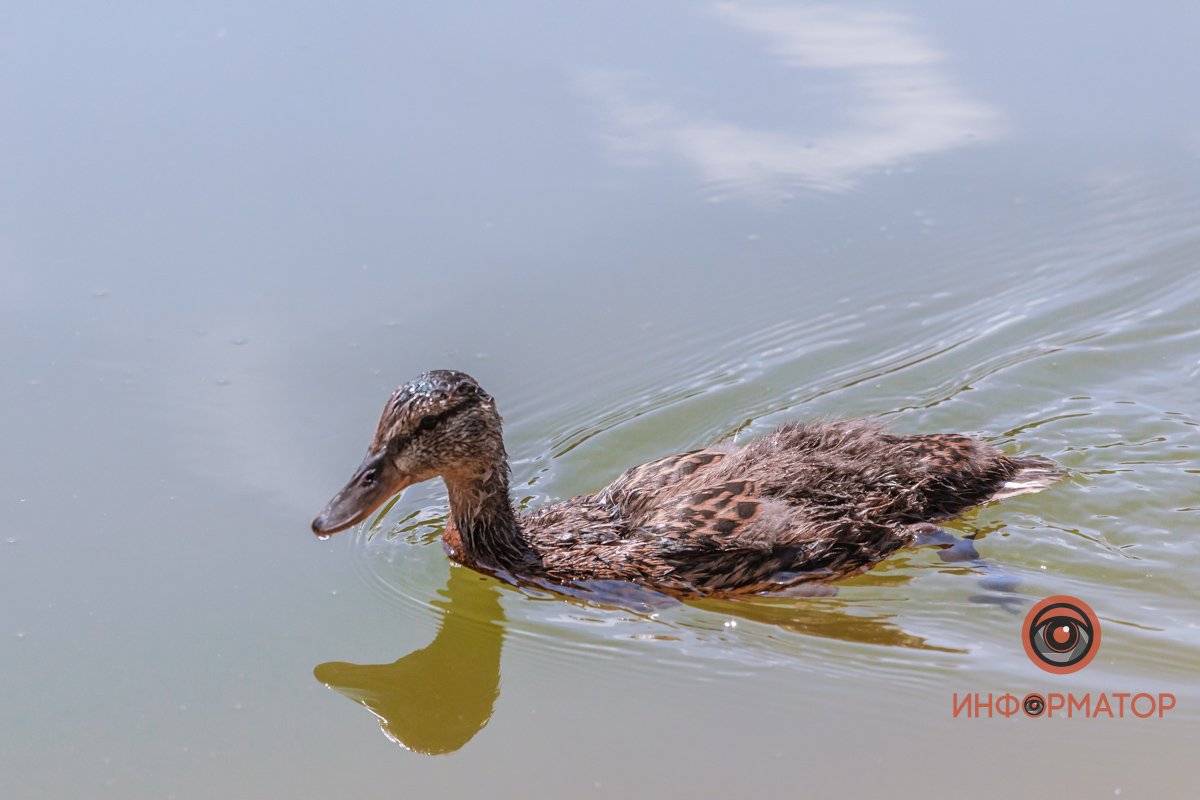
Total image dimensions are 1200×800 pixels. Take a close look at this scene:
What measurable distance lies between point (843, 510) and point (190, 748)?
2913 millimetres

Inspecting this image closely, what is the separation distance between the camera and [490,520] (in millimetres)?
6559

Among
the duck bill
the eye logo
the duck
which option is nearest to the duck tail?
the duck

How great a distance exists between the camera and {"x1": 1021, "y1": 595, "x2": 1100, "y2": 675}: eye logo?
5938 mm

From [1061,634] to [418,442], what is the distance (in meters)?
2.82

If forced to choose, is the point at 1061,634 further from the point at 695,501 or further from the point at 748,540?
the point at 695,501

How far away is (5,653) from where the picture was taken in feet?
19.7

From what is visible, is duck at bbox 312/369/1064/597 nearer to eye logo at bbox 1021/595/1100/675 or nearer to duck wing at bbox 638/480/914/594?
duck wing at bbox 638/480/914/594

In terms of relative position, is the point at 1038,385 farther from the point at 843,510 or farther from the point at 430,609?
the point at 430,609

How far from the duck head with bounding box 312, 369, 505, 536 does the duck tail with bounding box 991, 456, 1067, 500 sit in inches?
97.9

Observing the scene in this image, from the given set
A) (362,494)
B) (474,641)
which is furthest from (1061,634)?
(362,494)

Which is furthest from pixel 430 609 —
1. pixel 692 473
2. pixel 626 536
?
pixel 692 473

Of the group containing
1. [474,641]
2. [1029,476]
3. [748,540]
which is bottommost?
[474,641]

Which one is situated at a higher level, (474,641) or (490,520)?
(490,520)

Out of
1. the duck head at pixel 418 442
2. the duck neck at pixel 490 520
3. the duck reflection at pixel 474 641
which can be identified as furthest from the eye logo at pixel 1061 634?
the duck head at pixel 418 442
